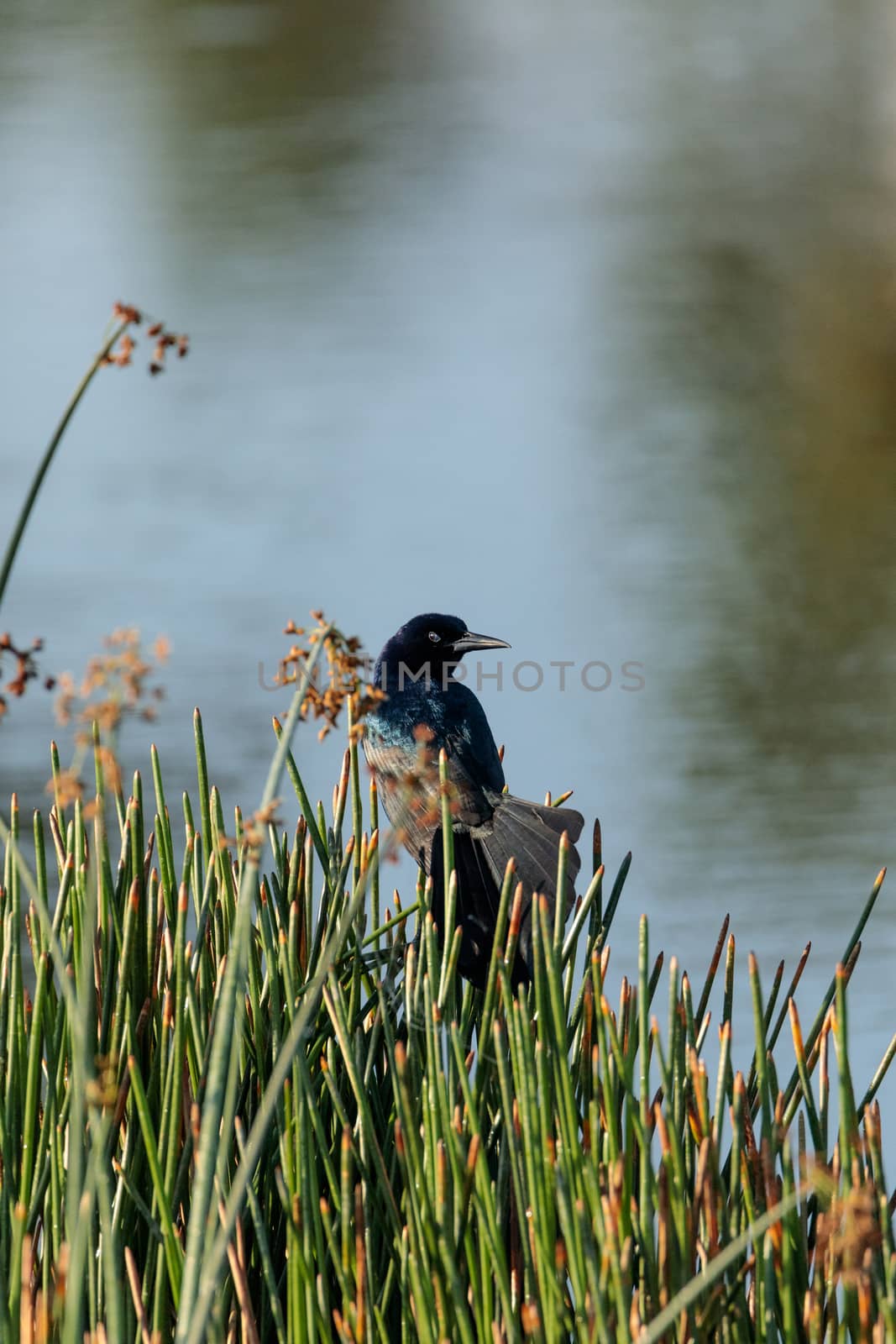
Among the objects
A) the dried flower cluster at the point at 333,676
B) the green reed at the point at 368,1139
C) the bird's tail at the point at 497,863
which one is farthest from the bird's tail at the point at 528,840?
the dried flower cluster at the point at 333,676

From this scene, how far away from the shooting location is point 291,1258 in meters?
0.85

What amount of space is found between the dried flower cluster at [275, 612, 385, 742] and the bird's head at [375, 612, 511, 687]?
1.99 ft

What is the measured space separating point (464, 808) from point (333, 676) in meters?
0.49

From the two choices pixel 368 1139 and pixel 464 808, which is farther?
pixel 464 808

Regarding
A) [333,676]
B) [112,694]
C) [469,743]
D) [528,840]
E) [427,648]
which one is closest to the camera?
[112,694]

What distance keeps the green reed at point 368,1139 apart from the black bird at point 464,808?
0.08m

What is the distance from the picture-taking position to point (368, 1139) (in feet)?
3.12

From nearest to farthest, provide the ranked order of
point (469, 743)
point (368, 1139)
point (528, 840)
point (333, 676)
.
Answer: point (333, 676) < point (368, 1139) < point (528, 840) < point (469, 743)

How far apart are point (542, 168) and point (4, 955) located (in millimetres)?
6500

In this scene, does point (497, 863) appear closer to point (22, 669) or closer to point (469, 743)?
point (469, 743)

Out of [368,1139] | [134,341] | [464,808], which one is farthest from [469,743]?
[134,341]

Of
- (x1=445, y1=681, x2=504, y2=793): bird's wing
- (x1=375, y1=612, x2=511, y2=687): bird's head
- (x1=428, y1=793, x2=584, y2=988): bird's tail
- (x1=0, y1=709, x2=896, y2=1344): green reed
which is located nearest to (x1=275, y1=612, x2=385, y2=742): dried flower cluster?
(x1=0, y1=709, x2=896, y2=1344): green reed

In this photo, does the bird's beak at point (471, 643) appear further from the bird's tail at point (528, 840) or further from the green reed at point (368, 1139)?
the green reed at point (368, 1139)

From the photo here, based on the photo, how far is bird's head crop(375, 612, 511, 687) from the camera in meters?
1.50
